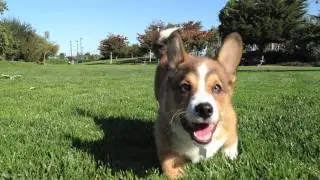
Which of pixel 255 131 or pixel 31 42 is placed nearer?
pixel 255 131

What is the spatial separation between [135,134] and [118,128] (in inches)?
14.7

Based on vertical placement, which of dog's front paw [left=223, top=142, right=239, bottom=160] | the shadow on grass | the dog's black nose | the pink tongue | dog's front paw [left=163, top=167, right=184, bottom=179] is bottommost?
the shadow on grass

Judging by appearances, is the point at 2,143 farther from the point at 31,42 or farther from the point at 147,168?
the point at 31,42

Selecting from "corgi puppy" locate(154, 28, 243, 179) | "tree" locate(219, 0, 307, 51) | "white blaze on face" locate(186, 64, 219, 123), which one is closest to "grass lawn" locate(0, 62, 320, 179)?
"corgi puppy" locate(154, 28, 243, 179)

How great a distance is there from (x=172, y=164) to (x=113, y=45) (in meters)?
89.4

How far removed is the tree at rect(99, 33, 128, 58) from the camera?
91.9m

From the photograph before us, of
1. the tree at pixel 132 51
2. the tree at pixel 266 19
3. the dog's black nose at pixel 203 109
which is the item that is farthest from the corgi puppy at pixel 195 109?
the tree at pixel 132 51

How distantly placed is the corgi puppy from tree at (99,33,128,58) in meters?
87.6

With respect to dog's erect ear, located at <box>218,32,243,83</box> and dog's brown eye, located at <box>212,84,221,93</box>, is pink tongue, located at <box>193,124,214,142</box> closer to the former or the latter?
dog's brown eye, located at <box>212,84,221,93</box>

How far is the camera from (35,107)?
8828 millimetres

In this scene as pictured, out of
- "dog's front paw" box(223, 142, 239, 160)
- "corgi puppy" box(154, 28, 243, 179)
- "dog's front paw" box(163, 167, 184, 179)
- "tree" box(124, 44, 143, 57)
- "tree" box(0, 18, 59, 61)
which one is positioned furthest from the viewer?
"tree" box(124, 44, 143, 57)

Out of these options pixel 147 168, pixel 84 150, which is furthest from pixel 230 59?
pixel 84 150

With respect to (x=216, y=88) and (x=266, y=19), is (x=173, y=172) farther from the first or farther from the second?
(x=266, y=19)

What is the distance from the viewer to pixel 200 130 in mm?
4121
